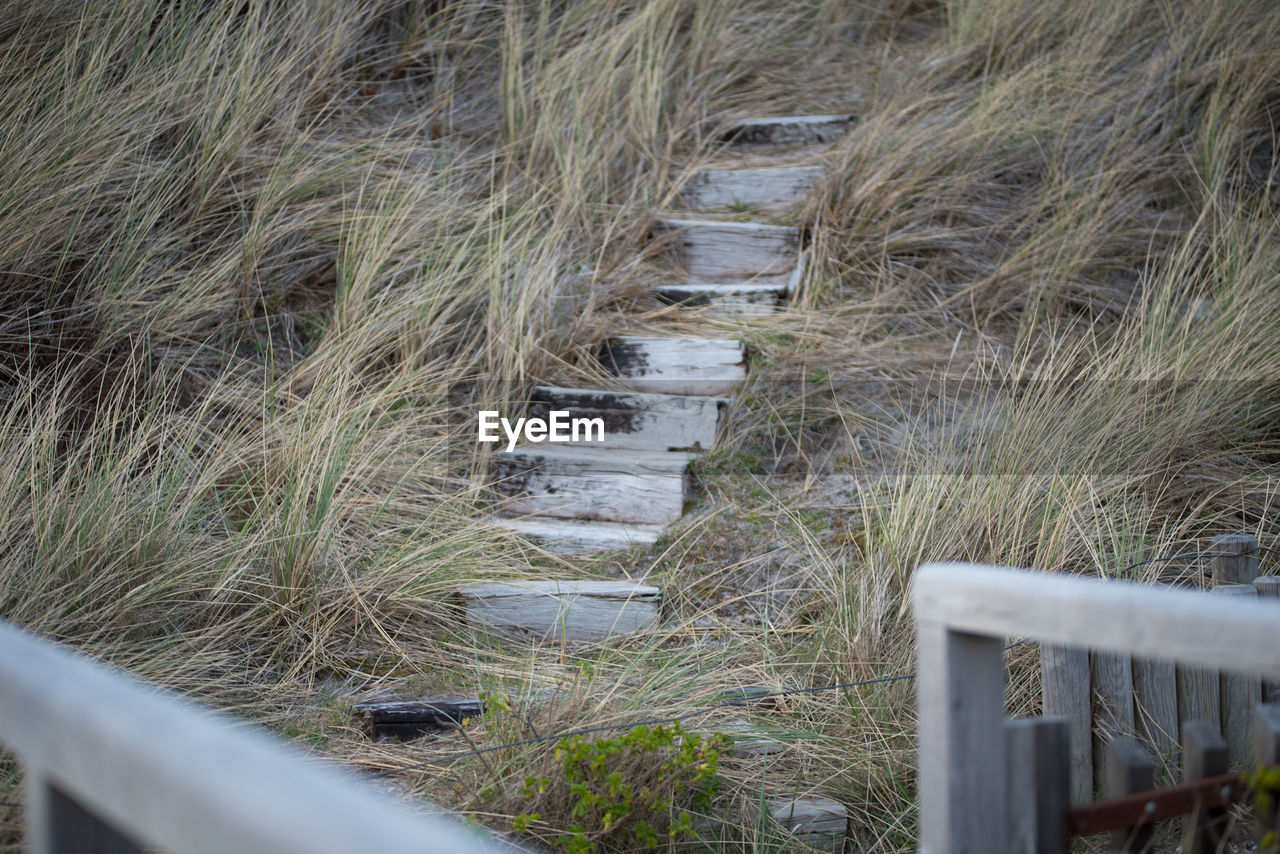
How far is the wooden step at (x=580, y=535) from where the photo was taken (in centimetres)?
280

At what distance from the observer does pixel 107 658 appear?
198 centimetres

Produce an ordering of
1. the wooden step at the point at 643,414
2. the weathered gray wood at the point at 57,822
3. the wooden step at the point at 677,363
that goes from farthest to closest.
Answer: the wooden step at the point at 677,363, the wooden step at the point at 643,414, the weathered gray wood at the point at 57,822

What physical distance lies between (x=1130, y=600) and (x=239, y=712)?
1.82m

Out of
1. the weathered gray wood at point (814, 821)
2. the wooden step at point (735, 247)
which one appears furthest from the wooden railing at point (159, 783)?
the wooden step at point (735, 247)

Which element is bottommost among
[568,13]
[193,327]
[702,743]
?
[702,743]

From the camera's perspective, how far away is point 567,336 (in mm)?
3391

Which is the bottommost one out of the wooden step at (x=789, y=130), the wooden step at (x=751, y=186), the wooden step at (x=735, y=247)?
the wooden step at (x=735, y=247)

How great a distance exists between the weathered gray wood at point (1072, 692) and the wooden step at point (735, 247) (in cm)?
229

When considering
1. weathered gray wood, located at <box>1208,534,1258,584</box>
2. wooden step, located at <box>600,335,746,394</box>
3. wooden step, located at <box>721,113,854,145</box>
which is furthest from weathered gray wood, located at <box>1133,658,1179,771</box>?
wooden step, located at <box>721,113,854,145</box>

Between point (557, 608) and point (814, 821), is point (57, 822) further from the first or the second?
point (557, 608)

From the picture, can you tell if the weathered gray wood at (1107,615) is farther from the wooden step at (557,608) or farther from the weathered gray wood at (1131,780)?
the wooden step at (557,608)

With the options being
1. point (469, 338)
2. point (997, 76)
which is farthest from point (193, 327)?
point (997, 76)

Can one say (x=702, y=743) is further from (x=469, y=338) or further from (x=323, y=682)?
(x=469, y=338)

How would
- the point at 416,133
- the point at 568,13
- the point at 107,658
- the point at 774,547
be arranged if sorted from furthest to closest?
the point at 568,13 < the point at 416,133 < the point at 774,547 < the point at 107,658
